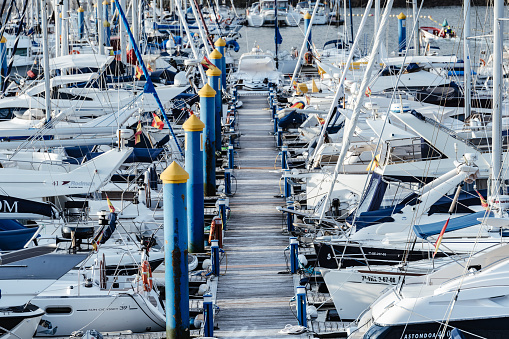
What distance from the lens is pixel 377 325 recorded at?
1242cm

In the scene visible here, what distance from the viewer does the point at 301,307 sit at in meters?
14.1

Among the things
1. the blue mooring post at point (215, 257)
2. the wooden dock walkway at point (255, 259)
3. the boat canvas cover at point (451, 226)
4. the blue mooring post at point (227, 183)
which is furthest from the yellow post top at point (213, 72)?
the boat canvas cover at point (451, 226)

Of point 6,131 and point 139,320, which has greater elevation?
point 6,131

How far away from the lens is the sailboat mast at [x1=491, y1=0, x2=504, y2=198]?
1423 cm

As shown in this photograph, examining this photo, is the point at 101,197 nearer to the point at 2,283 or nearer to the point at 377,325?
the point at 2,283

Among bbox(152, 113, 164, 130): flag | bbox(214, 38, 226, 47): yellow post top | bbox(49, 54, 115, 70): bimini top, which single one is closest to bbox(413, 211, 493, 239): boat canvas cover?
bbox(152, 113, 164, 130): flag

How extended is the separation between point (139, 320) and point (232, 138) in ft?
44.2

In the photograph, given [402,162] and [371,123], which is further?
[371,123]

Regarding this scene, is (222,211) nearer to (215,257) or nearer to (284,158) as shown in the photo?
(215,257)

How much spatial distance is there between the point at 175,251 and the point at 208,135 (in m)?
8.83

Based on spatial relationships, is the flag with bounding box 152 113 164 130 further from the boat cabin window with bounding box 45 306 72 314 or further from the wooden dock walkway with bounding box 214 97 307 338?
the boat cabin window with bounding box 45 306 72 314

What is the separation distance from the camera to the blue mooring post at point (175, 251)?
521 inches

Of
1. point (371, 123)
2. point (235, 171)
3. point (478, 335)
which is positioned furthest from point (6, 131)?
point (478, 335)

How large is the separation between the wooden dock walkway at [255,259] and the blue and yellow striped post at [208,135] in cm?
72
